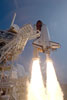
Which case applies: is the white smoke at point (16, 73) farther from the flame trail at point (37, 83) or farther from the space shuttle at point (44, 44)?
the space shuttle at point (44, 44)

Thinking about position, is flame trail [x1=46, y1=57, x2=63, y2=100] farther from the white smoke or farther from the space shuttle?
the white smoke

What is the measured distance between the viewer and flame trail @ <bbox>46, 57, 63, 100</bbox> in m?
16.1

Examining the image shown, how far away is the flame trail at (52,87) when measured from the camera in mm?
16094

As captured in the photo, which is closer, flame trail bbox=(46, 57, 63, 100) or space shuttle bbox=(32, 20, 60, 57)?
space shuttle bbox=(32, 20, 60, 57)

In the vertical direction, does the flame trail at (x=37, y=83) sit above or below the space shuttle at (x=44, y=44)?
below

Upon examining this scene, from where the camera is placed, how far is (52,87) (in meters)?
16.9

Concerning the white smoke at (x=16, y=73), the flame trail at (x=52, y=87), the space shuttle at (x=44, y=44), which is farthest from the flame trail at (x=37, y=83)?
the white smoke at (x=16, y=73)

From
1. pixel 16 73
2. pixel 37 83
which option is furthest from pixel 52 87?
pixel 16 73

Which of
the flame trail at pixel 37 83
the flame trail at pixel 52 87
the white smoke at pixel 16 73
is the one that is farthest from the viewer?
the white smoke at pixel 16 73

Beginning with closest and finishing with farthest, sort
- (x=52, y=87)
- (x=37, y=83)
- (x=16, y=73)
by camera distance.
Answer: (x=52, y=87) → (x=37, y=83) → (x=16, y=73)

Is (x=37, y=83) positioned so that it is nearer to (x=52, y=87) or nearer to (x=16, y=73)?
(x=52, y=87)

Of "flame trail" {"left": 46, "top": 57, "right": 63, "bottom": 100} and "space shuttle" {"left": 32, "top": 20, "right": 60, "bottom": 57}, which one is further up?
"space shuttle" {"left": 32, "top": 20, "right": 60, "bottom": 57}

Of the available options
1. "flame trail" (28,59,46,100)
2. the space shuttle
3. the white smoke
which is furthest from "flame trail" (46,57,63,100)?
the white smoke

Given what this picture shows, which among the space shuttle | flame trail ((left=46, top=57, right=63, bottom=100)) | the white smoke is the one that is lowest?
flame trail ((left=46, top=57, right=63, bottom=100))
